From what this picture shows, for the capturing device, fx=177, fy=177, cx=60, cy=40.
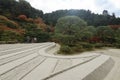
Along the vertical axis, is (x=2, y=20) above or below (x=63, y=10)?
below

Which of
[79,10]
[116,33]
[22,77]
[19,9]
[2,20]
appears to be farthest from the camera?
[79,10]

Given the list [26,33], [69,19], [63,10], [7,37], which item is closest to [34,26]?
[26,33]

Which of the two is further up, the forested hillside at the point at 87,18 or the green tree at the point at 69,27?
the forested hillside at the point at 87,18

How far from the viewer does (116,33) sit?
20.5m

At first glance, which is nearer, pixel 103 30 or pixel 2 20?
pixel 2 20

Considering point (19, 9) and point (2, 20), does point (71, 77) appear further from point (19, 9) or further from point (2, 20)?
point (19, 9)

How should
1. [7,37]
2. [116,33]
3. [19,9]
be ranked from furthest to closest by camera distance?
[19,9], [116,33], [7,37]

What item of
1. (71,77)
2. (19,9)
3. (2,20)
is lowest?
(71,77)

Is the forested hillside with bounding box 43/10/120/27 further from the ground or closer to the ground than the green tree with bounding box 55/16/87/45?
further from the ground

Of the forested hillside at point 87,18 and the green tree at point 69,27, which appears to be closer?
the green tree at point 69,27

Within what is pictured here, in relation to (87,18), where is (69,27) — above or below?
below

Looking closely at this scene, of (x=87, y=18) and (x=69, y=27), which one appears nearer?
(x=69, y=27)

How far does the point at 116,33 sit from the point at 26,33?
404 inches

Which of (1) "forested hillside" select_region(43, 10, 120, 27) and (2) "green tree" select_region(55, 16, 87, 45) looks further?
(1) "forested hillside" select_region(43, 10, 120, 27)
